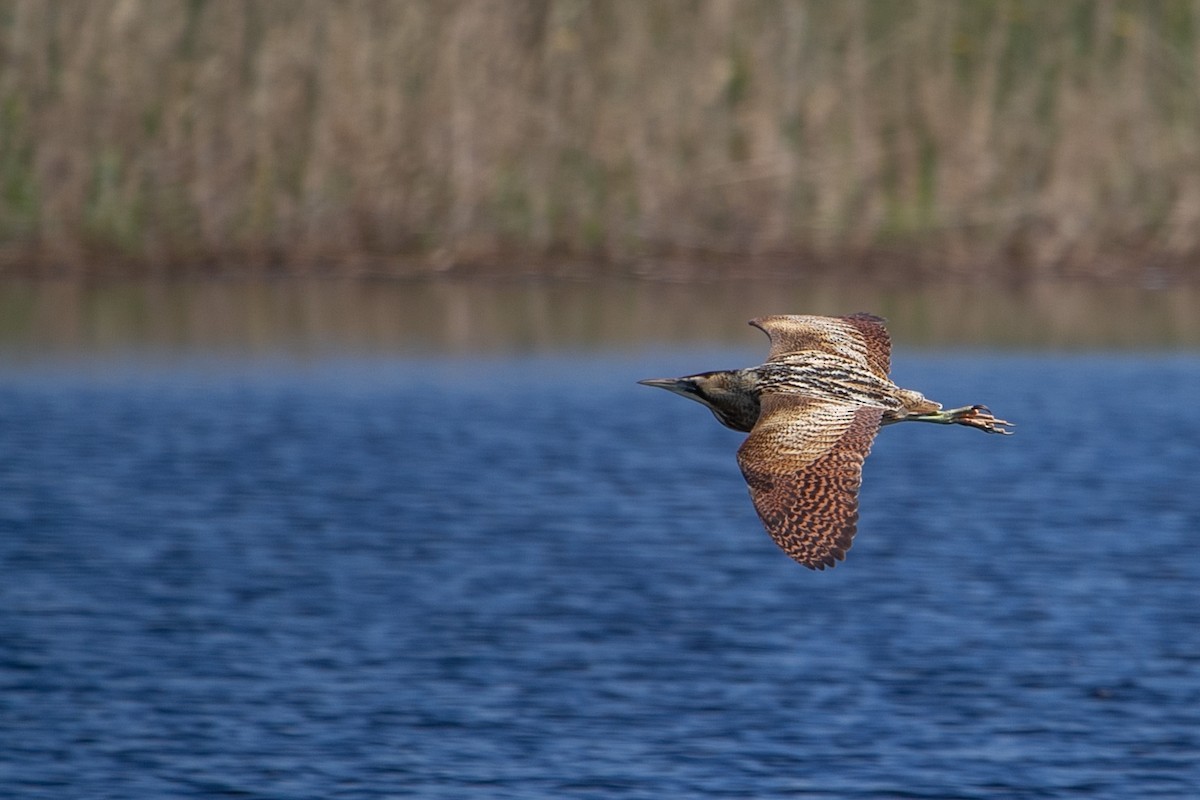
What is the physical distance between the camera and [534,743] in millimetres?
14164

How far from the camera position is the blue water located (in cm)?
1375

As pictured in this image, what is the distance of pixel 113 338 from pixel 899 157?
11.8 m

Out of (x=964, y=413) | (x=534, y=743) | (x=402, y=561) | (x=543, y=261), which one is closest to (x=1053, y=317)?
(x=543, y=261)

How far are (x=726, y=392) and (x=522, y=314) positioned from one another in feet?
83.4

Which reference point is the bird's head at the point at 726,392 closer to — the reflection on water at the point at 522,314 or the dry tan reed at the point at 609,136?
the reflection on water at the point at 522,314

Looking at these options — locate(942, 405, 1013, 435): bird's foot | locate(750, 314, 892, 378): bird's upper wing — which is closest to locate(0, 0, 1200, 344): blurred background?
locate(750, 314, 892, 378): bird's upper wing

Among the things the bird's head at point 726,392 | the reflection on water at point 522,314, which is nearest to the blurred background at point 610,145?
the reflection on water at point 522,314

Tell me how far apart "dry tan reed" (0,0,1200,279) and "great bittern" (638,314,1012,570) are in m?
22.8

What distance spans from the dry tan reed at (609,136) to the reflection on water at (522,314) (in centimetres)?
73

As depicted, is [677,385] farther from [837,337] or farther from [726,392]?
[837,337]

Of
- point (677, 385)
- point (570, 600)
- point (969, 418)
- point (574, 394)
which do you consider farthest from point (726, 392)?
point (574, 394)

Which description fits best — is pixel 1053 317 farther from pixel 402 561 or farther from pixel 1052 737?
pixel 1052 737

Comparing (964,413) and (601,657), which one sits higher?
(964,413)

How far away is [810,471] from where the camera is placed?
294 inches
